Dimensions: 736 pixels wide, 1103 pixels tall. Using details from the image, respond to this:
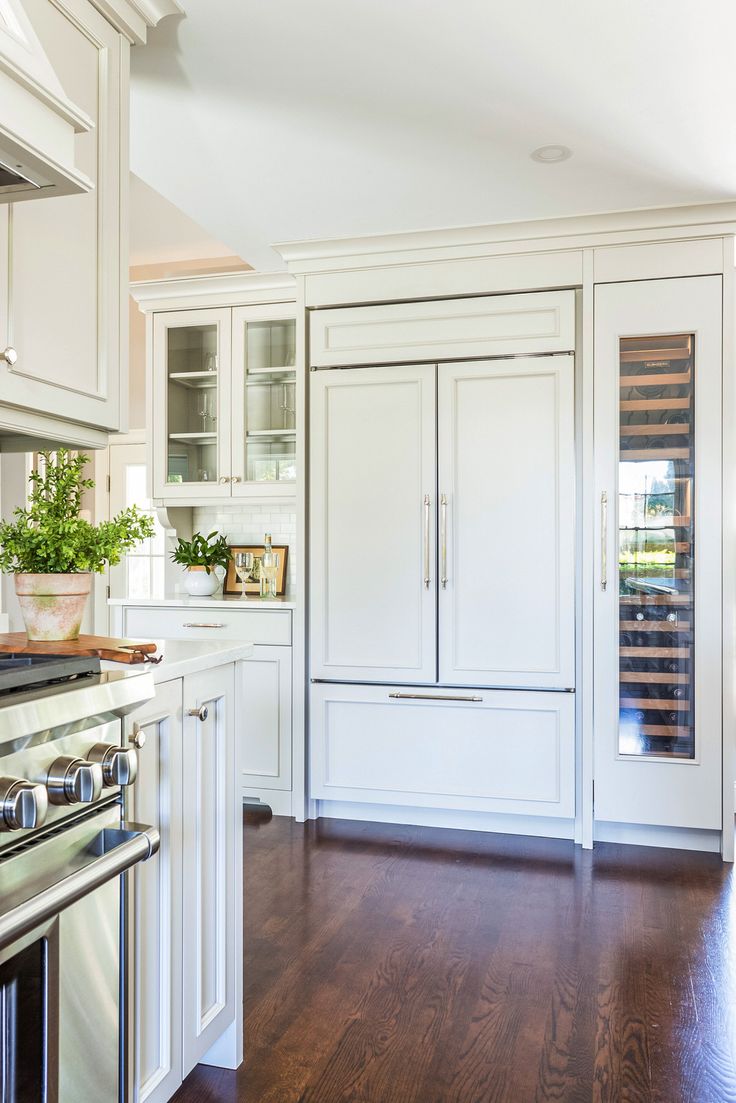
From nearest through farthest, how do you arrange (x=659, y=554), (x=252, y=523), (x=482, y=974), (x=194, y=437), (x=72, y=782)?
(x=72, y=782), (x=482, y=974), (x=659, y=554), (x=194, y=437), (x=252, y=523)

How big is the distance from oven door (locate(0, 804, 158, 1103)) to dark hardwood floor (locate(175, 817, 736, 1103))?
0.70 m

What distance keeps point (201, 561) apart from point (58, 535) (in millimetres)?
2679

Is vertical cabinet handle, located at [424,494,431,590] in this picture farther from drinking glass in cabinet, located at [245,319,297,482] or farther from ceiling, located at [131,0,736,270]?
ceiling, located at [131,0,736,270]

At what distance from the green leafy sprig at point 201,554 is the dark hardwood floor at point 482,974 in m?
1.49

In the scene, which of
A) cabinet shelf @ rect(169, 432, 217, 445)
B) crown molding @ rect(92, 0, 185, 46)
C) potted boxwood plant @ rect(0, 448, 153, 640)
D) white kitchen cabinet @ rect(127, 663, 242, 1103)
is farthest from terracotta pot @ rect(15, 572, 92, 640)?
cabinet shelf @ rect(169, 432, 217, 445)

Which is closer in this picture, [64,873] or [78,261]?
[64,873]

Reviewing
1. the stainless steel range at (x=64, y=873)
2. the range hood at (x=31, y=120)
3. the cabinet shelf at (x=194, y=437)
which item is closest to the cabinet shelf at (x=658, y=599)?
the cabinet shelf at (x=194, y=437)

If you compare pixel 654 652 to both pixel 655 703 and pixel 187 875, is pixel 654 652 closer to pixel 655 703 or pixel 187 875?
pixel 655 703

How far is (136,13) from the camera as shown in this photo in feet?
6.22

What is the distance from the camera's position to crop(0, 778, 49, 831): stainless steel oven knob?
992mm

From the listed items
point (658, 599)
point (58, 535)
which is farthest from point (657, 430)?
point (58, 535)

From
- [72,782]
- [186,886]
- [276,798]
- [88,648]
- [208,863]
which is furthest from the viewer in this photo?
[276,798]

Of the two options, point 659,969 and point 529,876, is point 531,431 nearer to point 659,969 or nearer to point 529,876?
point 529,876

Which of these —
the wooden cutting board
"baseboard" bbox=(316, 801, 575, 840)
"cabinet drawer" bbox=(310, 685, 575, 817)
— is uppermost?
the wooden cutting board
